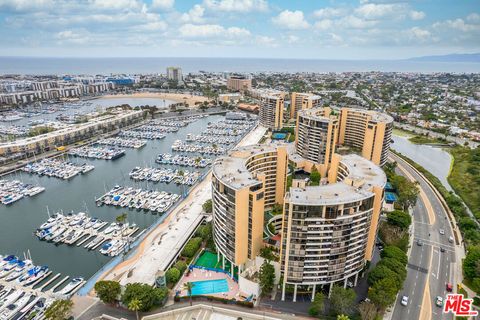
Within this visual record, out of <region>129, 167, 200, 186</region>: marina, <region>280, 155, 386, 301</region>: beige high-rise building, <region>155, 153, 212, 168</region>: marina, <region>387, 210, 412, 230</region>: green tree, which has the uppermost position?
<region>280, 155, 386, 301</region>: beige high-rise building

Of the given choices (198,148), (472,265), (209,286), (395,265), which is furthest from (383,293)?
(198,148)

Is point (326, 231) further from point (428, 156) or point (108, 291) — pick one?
point (428, 156)

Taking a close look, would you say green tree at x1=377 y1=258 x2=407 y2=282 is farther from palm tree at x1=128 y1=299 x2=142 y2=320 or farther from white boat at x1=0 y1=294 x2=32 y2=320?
white boat at x1=0 y1=294 x2=32 y2=320

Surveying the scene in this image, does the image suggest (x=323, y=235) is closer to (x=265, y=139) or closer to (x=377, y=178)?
(x=377, y=178)

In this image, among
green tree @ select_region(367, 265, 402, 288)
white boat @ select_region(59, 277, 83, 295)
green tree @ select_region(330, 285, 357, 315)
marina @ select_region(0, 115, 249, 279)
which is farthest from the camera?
marina @ select_region(0, 115, 249, 279)

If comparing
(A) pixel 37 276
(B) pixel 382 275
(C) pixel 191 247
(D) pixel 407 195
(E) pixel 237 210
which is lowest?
(A) pixel 37 276

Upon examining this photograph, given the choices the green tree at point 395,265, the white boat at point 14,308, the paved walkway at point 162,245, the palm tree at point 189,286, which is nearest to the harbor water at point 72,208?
the paved walkway at point 162,245

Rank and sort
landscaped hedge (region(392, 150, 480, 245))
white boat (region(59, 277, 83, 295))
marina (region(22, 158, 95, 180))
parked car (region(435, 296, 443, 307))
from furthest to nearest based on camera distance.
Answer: marina (region(22, 158, 95, 180)), landscaped hedge (region(392, 150, 480, 245)), white boat (region(59, 277, 83, 295)), parked car (region(435, 296, 443, 307))

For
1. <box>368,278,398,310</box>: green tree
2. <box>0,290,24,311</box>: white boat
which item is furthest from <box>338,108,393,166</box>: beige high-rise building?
<box>0,290,24,311</box>: white boat

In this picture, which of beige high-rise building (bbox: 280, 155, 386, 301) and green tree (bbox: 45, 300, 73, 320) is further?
beige high-rise building (bbox: 280, 155, 386, 301)
